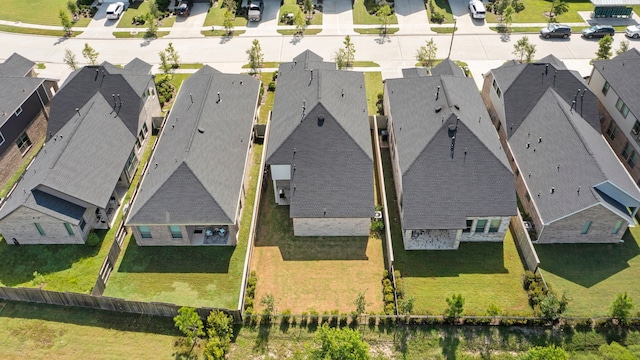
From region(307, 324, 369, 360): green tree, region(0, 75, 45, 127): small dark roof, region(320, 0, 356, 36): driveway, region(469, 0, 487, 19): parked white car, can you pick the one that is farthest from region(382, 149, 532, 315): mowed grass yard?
region(469, 0, 487, 19): parked white car

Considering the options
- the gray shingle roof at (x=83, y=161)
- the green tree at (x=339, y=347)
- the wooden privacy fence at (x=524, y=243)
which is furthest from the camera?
the gray shingle roof at (x=83, y=161)

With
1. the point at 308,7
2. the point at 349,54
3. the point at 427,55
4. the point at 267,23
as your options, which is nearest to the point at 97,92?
the point at 349,54

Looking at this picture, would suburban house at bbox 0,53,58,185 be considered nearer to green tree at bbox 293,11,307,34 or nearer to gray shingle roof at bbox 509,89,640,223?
green tree at bbox 293,11,307,34

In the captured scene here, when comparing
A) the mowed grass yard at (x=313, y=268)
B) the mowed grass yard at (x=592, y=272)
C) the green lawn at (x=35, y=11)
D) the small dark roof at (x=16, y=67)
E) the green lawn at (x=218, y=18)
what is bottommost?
the mowed grass yard at (x=592, y=272)

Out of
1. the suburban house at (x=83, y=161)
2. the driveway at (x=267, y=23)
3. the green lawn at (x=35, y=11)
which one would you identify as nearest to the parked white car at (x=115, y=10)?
the green lawn at (x=35, y=11)

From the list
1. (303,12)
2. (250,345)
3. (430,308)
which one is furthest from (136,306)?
(303,12)

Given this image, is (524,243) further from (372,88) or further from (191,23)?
(191,23)

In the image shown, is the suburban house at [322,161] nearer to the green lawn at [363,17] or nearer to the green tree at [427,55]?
the green tree at [427,55]
